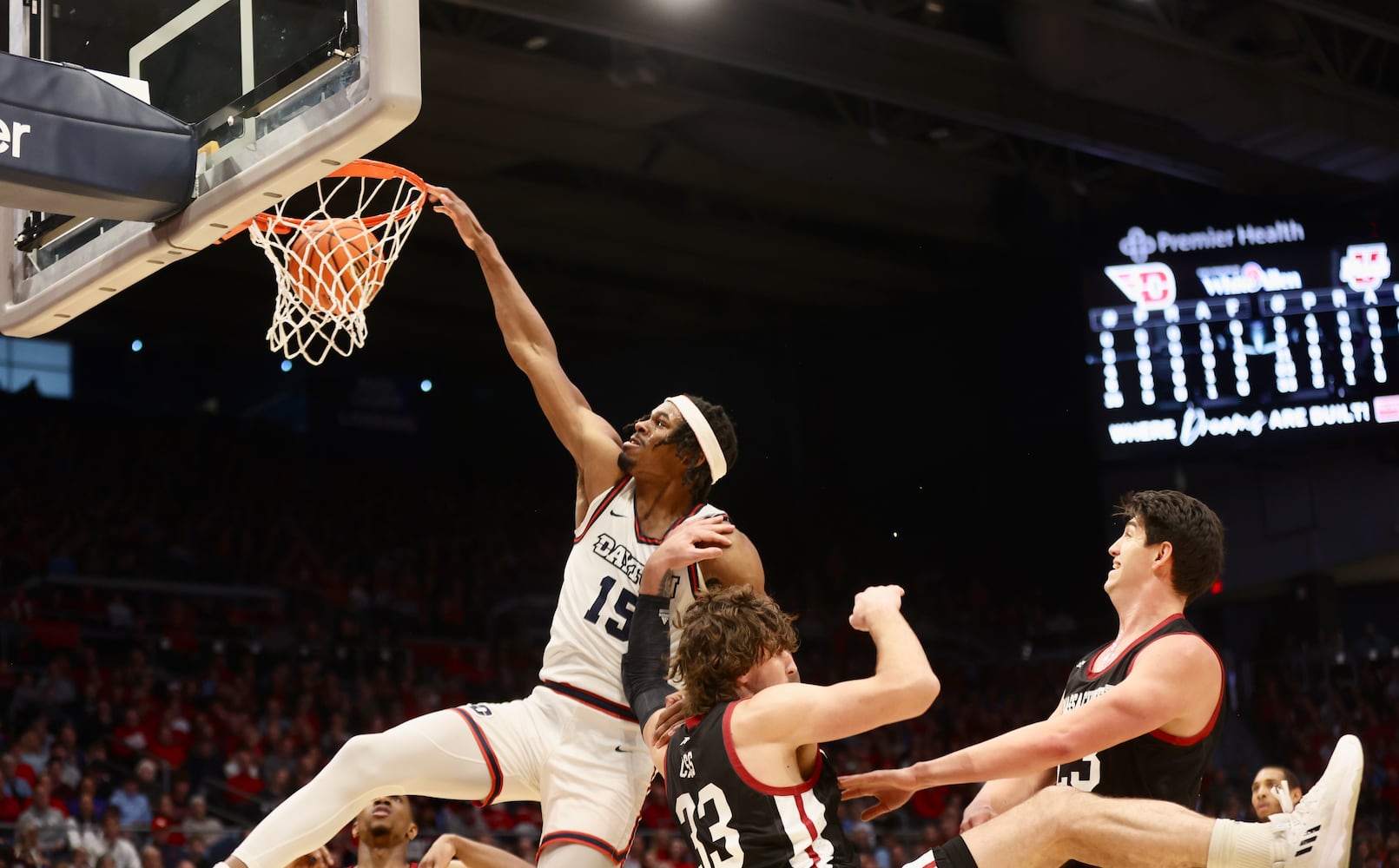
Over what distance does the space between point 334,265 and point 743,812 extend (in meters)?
2.86

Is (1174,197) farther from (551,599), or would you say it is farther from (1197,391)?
(551,599)

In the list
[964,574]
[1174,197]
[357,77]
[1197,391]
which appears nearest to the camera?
[357,77]

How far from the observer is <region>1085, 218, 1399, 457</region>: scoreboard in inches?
502

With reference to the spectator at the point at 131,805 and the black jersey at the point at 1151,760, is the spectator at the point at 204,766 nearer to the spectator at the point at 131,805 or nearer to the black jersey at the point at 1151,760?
the spectator at the point at 131,805

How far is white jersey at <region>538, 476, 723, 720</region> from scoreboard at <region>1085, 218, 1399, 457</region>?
349 inches

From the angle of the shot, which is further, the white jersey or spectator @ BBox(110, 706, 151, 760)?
spectator @ BBox(110, 706, 151, 760)

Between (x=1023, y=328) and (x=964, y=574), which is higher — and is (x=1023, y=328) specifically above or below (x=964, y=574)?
above

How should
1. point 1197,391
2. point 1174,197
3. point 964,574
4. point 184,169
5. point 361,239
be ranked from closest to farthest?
1. point 184,169
2. point 361,239
3. point 1197,391
4. point 1174,197
5. point 964,574

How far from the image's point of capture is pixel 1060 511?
731 inches

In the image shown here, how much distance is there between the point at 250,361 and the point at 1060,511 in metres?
11.6

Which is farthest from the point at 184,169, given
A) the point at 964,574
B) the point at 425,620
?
the point at 964,574

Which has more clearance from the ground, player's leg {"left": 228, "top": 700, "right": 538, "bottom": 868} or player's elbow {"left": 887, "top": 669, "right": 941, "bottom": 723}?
player's elbow {"left": 887, "top": 669, "right": 941, "bottom": 723}

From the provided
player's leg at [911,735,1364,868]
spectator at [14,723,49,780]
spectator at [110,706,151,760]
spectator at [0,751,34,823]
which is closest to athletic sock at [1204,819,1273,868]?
player's leg at [911,735,1364,868]

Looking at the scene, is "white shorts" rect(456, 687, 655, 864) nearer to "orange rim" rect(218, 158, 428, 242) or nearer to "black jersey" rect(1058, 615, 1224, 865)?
"black jersey" rect(1058, 615, 1224, 865)
